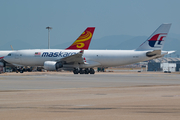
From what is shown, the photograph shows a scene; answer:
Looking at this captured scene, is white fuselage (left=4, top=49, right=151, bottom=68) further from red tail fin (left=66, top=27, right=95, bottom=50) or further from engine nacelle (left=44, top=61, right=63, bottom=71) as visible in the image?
red tail fin (left=66, top=27, right=95, bottom=50)

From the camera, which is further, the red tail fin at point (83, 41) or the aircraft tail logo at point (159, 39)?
the red tail fin at point (83, 41)

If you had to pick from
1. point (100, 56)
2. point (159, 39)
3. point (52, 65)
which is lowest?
point (52, 65)

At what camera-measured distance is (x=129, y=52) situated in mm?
49750

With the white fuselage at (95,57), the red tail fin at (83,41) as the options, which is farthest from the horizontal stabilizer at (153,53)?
the red tail fin at (83,41)

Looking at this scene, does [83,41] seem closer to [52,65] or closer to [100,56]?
[100,56]

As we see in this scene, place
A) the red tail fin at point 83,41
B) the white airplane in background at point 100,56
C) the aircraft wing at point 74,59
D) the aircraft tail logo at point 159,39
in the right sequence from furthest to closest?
the red tail fin at point 83,41 < the aircraft tail logo at point 159,39 < the white airplane in background at point 100,56 < the aircraft wing at point 74,59

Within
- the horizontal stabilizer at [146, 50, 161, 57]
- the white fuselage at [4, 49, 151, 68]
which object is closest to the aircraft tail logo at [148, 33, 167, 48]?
the horizontal stabilizer at [146, 50, 161, 57]

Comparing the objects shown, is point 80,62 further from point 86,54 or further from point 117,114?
point 117,114

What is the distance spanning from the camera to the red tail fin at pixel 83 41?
5712cm

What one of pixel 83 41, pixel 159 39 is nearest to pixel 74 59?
pixel 83 41

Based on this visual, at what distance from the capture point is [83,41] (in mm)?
57719

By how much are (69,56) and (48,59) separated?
14.2ft

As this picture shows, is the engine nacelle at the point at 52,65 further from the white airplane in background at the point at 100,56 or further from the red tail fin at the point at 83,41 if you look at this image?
the red tail fin at the point at 83,41

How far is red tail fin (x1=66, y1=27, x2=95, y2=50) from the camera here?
5712 centimetres
